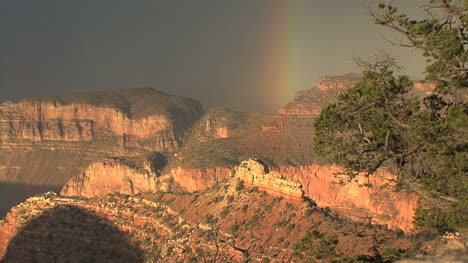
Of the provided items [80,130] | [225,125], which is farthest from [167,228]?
[80,130]

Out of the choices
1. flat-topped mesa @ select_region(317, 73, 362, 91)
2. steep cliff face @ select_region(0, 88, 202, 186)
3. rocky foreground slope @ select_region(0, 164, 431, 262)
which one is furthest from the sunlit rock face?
flat-topped mesa @ select_region(317, 73, 362, 91)

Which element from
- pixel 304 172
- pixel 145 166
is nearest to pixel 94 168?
pixel 145 166

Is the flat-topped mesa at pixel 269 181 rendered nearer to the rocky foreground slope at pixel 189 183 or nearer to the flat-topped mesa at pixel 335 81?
the rocky foreground slope at pixel 189 183

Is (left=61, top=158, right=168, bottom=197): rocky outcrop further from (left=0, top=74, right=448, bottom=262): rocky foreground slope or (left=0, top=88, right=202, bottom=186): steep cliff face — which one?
(left=0, top=88, right=202, bottom=186): steep cliff face

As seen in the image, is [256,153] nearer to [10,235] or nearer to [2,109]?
[10,235]

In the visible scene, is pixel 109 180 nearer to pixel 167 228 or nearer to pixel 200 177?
pixel 200 177

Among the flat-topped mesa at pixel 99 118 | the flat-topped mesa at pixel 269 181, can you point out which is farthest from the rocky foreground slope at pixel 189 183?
the flat-topped mesa at pixel 99 118
